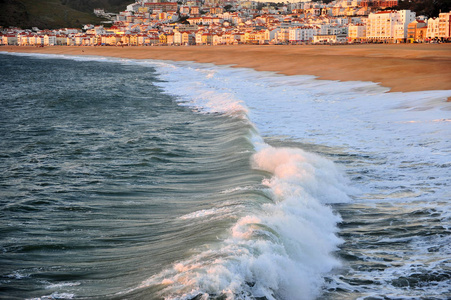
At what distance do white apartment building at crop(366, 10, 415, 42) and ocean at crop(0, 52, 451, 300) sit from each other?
101104mm

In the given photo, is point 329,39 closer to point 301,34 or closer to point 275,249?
point 301,34

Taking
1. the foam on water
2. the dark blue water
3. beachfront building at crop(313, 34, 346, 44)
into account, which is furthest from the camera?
beachfront building at crop(313, 34, 346, 44)

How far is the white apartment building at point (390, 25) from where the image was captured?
4496 inches

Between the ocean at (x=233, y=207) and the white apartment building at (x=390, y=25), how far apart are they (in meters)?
101

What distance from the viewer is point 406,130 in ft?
52.8

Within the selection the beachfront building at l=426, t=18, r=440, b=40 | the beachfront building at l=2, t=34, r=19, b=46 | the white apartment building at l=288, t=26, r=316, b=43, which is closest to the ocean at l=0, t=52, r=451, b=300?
the beachfront building at l=426, t=18, r=440, b=40

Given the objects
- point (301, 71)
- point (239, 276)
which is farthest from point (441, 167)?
point (301, 71)

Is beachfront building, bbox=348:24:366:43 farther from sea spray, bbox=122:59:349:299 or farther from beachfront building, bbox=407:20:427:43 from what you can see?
sea spray, bbox=122:59:349:299

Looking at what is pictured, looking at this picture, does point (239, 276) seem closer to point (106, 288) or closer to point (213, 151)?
point (106, 288)

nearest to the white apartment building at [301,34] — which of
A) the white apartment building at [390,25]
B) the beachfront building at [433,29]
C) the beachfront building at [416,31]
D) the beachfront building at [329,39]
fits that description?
the beachfront building at [329,39]

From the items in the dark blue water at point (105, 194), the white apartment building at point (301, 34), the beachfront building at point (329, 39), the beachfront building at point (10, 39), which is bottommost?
the dark blue water at point (105, 194)

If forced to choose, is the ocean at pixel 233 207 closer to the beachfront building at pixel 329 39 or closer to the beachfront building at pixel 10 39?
the beachfront building at pixel 329 39

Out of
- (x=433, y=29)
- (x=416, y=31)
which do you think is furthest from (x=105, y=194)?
(x=416, y=31)

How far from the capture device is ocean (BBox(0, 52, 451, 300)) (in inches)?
258
